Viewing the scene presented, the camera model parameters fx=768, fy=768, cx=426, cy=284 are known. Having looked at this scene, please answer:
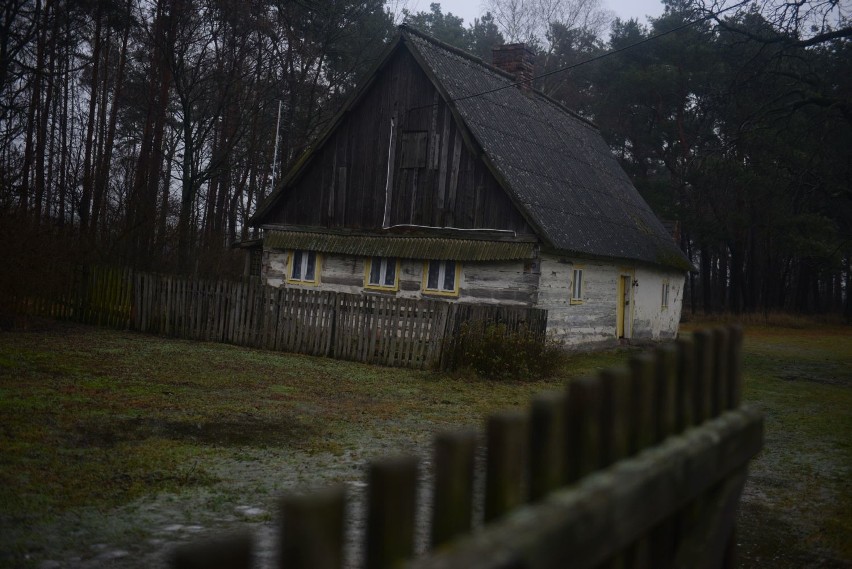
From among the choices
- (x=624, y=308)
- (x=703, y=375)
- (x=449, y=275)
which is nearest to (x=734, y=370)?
(x=703, y=375)

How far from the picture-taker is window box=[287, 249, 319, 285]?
2136 cm

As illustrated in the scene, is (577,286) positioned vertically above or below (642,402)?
above

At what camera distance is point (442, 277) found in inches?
757

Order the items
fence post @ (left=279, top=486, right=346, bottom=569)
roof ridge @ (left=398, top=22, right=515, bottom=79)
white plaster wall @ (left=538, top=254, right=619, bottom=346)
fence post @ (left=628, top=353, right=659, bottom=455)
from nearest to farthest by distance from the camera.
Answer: fence post @ (left=279, top=486, right=346, bottom=569) → fence post @ (left=628, top=353, right=659, bottom=455) → white plaster wall @ (left=538, top=254, right=619, bottom=346) → roof ridge @ (left=398, top=22, right=515, bottom=79)

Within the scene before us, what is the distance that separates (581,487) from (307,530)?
0.96 meters

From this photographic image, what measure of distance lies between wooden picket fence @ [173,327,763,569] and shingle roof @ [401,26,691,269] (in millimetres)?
14441

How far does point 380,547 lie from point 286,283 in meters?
20.3

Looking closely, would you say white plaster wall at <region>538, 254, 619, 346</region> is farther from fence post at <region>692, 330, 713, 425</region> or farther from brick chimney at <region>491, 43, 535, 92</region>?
fence post at <region>692, 330, 713, 425</region>

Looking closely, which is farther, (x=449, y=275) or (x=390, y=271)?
(x=390, y=271)

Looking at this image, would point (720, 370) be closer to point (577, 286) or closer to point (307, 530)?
point (307, 530)

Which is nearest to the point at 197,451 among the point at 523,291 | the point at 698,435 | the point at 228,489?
the point at 228,489

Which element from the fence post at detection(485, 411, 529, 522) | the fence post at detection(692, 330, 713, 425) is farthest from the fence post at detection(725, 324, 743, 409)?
the fence post at detection(485, 411, 529, 522)

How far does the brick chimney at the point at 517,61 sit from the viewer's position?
25688mm

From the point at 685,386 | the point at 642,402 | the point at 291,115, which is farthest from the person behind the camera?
the point at 291,115
